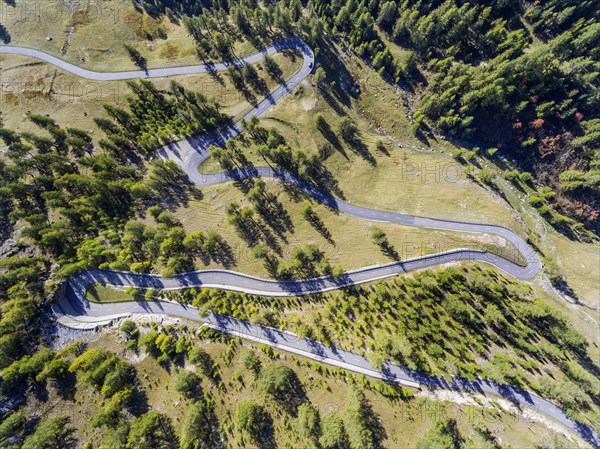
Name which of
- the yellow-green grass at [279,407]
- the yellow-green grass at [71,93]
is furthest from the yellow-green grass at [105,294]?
the yellow-green grass at [71,93]

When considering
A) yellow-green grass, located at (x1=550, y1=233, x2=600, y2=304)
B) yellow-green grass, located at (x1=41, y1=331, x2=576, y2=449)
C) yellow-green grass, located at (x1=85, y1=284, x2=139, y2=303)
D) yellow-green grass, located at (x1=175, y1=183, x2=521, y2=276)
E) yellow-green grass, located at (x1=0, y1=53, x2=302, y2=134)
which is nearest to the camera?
yellow-green grass, located at (x1=41, y1=331, x2=576, y2=449)

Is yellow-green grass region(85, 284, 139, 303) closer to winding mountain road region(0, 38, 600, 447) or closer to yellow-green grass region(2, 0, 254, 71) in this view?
winding mountain road region(0, 38, 600, 447)

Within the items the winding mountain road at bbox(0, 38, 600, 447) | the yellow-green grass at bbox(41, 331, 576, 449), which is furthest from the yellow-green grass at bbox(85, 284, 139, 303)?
the yellow-green grass at bbox(41, 331, 576, 449)

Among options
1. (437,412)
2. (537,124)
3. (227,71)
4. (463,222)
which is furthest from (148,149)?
(537,124)

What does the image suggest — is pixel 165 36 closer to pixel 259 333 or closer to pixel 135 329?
pixel 135 329

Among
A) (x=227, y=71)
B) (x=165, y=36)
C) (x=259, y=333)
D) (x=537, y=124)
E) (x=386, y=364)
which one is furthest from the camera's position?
(x=165, y=36)

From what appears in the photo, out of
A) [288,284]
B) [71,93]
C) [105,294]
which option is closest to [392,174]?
[288,284]

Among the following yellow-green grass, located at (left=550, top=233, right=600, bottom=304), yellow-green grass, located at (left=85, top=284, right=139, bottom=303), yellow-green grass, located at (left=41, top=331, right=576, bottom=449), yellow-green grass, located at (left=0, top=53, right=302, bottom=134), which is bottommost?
yellow-green grass, located at (left=550, top=233, right=600, bottom=304)
